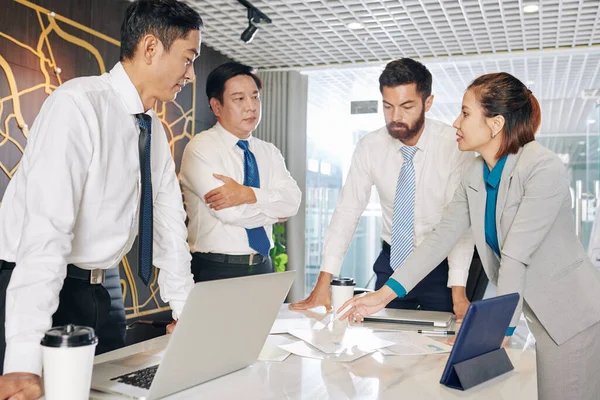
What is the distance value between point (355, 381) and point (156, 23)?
1171 mm

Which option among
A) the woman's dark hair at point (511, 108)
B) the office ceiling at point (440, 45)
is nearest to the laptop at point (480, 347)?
the woman's dark hair at point (511, 108)

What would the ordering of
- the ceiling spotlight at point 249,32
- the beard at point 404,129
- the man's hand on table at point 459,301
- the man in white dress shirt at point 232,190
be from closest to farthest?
the man's hand on table at point 459,301, the beard at point 404,129, the man in white dress shirt at point 232,190, the ceiling spotlight at point 249,32

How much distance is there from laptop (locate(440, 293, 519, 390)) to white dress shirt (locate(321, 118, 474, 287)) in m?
1.14

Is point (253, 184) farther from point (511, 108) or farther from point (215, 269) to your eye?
point (511, 108)

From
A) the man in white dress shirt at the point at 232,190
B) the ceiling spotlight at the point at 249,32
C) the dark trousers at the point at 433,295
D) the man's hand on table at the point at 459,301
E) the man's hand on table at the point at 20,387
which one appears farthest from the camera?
the ceiling spotlight at the point at 249,32

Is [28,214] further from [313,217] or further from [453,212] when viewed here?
[313,217]

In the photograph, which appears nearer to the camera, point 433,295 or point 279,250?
point 433,295

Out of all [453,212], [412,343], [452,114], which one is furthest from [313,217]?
[412,343]

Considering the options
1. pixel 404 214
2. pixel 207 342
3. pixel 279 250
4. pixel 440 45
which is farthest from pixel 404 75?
pixel 279 250

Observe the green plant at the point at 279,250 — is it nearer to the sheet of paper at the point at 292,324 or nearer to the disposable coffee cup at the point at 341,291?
the disposable coffee cup at the point at 341,291

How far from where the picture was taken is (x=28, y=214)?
137cm

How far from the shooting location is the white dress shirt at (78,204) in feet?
4.13

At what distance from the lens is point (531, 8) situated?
15.1 feet

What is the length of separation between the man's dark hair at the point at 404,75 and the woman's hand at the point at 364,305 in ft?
3.31
